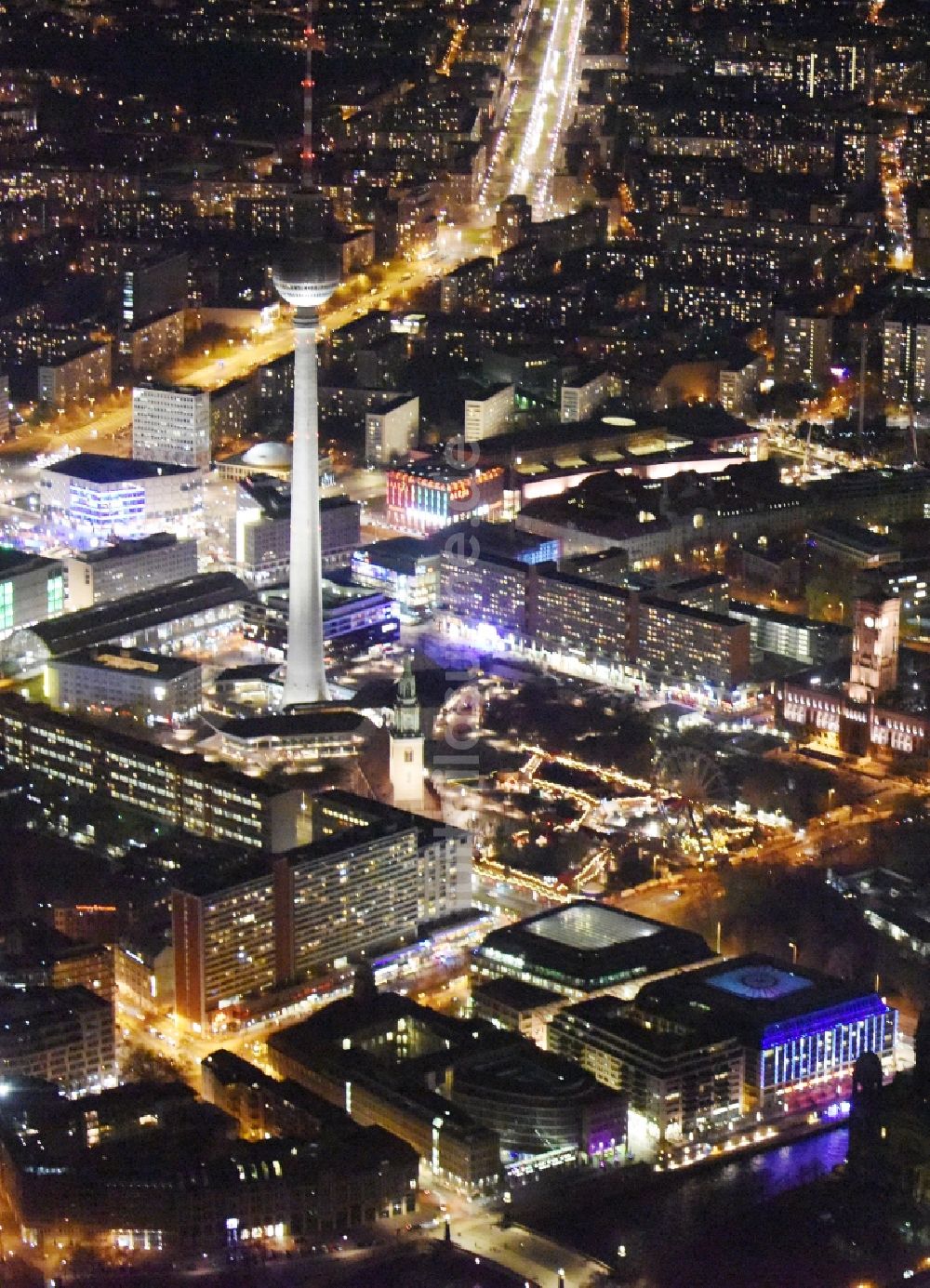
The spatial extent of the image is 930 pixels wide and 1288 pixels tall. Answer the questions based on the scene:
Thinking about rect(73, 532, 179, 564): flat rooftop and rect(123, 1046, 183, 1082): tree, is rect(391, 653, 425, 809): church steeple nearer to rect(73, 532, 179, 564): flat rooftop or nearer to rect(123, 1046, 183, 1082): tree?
rect(123, 1046, 183, 1082): tree

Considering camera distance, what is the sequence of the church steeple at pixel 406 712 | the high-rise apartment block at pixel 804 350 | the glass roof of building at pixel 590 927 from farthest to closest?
the high-rise apartment block at pixel 804 350, the church steeple at pixel 406 712, the glass roof of building at pixel 590 927

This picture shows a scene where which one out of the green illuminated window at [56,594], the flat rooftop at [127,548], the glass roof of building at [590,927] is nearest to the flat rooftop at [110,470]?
the flat rooftop at [127,548]

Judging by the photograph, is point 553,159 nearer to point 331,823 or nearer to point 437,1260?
point 331,823

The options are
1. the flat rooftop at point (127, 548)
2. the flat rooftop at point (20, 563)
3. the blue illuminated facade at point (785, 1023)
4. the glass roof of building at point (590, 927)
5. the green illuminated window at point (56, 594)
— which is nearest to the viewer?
the blue illuminated facade at point (785, 1023)

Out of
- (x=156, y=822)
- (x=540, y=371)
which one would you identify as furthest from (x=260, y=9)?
(x=156, y=822)

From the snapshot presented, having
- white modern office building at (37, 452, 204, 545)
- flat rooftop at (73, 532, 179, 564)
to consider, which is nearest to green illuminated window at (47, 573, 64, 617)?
flat rooftop at (73, 532, 179, 564)

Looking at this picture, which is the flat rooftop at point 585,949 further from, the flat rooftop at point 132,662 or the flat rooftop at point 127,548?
the flat rooftop at point 127,548
